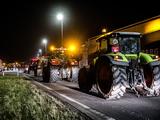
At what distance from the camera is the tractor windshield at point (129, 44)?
518 inches

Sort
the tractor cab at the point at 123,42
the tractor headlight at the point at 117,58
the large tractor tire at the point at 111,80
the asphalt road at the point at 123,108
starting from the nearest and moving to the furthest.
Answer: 1. the asphalt road at the point at 123,108
2. the large tractor tire at the point at 111,80
3. the tractor headlight at the point at 117,58
4. the tractor cab at the point at 123,42

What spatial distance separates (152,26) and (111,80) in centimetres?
1424

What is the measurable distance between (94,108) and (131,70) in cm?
303

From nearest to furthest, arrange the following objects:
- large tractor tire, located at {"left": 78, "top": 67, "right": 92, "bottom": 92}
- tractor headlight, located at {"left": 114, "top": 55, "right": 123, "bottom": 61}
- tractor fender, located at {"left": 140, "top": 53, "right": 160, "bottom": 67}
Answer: tractor headlight, located at {"left": 114, "top": 55, "right": 123, "bottom": 61}
tractor fender, located at {"left": 140, "top": 53, "right": 160, "bottom": 67}
large tractor tire, located at {"left": 78, "top": 67, "right": 92, "bottom": 92}

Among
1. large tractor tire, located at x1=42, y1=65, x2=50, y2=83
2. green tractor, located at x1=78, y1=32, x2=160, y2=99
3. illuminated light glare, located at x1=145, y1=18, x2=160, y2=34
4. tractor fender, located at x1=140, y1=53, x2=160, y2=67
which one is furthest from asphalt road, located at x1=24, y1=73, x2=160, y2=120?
illuminated light glare, located at x1=145, y1=18, x2=160, y2=34

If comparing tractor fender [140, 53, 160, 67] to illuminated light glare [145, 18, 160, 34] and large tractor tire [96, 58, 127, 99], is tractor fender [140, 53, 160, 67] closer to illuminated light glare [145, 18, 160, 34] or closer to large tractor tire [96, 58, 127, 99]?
large tractor tire [96, 58, 127, 99]

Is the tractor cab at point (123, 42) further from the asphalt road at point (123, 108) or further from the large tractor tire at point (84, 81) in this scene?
the large tractor tire at point (84, 81)

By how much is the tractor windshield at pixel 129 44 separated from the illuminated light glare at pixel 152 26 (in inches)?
442

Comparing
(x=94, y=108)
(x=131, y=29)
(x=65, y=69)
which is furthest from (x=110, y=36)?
(x=131, y=29)

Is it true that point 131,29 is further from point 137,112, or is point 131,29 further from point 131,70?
point 137,112

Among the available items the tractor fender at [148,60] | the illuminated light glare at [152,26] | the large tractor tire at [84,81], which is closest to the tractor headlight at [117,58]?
the tractor fender at [148,60]

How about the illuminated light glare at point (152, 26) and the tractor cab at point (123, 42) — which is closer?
the tractor cab at point (123, 42)

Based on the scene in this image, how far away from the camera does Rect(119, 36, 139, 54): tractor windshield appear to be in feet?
43.1

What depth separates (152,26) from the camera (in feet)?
82.4
